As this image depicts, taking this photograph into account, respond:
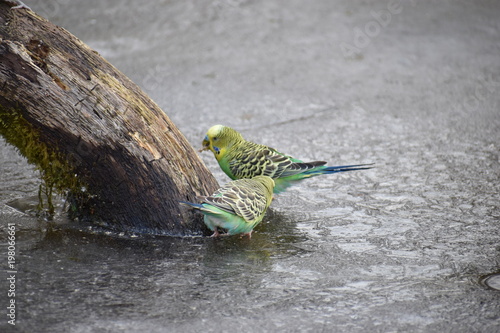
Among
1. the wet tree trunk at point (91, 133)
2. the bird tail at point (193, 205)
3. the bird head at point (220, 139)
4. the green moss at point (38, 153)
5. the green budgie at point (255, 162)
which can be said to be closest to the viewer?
the bird tail at point (193, 205)

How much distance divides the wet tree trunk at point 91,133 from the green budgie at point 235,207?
221mm

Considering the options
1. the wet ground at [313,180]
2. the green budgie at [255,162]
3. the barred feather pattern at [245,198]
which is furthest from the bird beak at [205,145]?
the barred feather pattern at [245,198]

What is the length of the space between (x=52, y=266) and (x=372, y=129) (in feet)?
12.8

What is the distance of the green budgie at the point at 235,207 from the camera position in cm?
415

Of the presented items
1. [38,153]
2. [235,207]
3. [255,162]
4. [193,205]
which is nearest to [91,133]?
[38,153]

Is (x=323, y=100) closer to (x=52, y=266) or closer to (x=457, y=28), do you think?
(x=457, y=28)

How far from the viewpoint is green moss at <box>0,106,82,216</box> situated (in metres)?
4.27

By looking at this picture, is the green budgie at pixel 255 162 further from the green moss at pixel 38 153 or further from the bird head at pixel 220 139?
the green moss at pixel 38 153

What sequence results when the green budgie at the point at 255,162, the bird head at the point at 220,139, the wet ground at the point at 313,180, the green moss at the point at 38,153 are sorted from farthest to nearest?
the bird head at the point at 220,139
the green budgie at the point at 255,162
the green moss at the point at 38,153
the wet ground at the point at 313,180

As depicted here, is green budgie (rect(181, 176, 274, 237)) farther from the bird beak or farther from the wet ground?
the bird beak

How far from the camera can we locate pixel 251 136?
6.50m

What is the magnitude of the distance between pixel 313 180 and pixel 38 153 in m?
2.38

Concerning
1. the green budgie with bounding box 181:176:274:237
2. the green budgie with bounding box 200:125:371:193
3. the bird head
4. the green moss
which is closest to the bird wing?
the green budgie with bounding box 181:176:274:237

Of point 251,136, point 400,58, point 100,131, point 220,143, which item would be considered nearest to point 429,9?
A: point 400,58
